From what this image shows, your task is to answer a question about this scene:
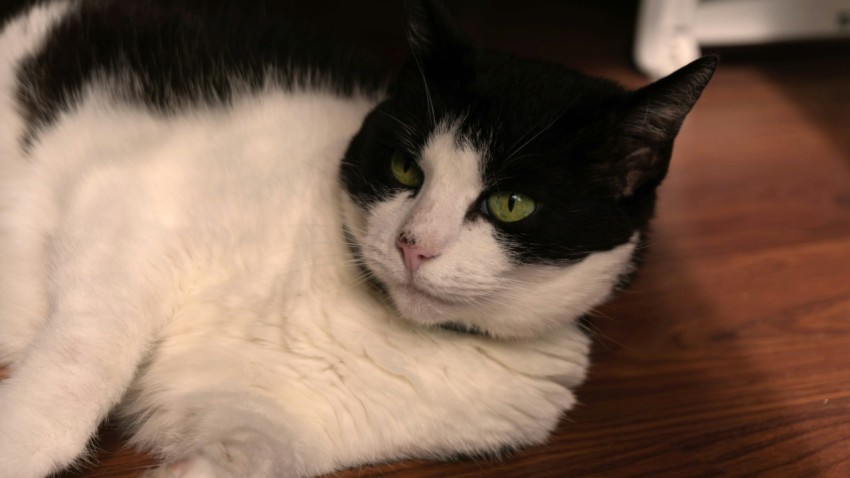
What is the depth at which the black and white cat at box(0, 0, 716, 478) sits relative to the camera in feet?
3.37

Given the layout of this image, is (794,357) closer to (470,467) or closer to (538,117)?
(470,467)

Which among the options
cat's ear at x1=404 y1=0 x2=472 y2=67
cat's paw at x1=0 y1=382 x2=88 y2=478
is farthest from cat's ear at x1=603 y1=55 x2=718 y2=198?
cat's paw at x1=0 y1=382 x2=88 y2=478

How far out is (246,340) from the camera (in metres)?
1.20

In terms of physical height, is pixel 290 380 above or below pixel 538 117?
below

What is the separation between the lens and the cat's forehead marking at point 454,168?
40.6 inches

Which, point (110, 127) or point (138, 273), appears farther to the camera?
point (110, 127)

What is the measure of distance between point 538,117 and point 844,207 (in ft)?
4.45

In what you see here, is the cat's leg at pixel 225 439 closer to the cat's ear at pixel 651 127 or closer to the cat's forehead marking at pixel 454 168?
the cat's forehead marking at pixel 454 168

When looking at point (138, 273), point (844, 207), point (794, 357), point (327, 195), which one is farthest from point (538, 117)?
point (844, 207)

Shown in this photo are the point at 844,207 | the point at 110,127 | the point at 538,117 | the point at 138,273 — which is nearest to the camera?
the point at 538,117

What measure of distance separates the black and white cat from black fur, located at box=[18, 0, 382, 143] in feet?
0.17

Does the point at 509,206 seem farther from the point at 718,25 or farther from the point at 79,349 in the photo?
the point at 718,25

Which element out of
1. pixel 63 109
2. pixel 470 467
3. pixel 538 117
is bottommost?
pixel 470 467

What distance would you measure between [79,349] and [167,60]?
0.72 metres
